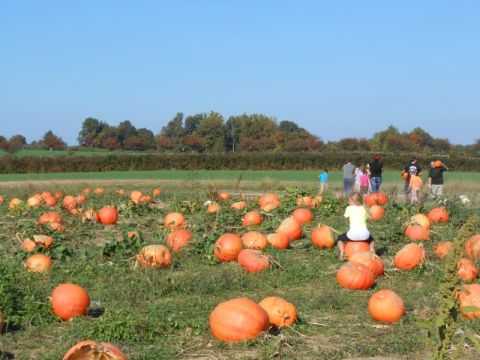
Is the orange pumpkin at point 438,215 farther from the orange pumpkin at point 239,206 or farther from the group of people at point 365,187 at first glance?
the orange pumpkin at point 239,206

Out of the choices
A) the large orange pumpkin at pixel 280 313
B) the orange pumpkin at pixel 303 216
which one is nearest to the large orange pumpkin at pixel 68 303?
the large orange pumpkin at pixel 280 313

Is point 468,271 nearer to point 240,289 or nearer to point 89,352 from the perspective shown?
point 240,289

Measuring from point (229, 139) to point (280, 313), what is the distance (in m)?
105

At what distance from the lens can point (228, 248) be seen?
10555 millimetres

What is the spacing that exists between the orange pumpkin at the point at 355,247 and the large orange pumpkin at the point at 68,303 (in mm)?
4760

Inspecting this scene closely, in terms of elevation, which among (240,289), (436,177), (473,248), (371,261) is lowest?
(240,289)

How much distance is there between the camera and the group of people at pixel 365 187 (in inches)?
427

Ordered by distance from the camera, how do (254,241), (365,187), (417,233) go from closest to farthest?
(254,241) → (417,233) → (365,187)

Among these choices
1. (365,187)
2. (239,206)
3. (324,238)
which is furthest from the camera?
(365,187)

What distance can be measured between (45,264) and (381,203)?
9713 millimetres

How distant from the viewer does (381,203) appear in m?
17.1

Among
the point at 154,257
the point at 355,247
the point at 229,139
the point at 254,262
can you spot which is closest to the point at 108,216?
the point at 154,257

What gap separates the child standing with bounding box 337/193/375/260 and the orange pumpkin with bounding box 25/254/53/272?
4.39 meters

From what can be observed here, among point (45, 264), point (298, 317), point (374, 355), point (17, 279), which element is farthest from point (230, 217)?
point (374, 355)
